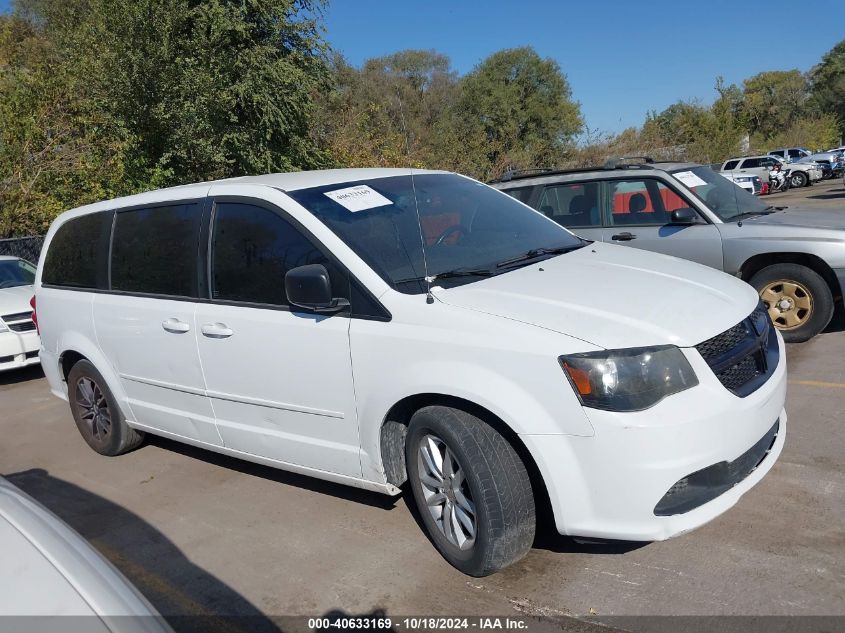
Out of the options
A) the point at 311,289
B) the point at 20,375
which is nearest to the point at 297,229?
the point at 311,289

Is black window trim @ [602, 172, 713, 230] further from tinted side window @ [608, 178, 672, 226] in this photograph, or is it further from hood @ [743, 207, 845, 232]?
hood @ [743, 207, 845, 232]

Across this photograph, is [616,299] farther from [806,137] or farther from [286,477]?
[806,137]

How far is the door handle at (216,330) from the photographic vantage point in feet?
13.5

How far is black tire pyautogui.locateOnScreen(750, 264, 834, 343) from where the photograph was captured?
6.59 meters

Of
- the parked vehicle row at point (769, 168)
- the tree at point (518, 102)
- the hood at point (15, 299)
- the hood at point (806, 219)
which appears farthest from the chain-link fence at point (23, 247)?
the parked vehicle row at point (769, 168)

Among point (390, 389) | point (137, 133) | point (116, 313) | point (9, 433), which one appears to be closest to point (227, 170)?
point (137, 133)

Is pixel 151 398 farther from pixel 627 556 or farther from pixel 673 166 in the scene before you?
pixel 673 166

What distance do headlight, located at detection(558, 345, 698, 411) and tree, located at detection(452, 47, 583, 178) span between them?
3373 centimetres

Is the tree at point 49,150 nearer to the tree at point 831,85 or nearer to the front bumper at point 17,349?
the front bumper at point 17,349

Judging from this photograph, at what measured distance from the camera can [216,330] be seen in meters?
4.16

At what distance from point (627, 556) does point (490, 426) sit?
38.8 inches

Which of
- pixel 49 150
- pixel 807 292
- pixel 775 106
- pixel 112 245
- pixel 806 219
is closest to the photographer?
pixel 112 245

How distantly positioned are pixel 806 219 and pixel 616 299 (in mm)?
4663

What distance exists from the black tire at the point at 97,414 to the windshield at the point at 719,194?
560 centimetres
